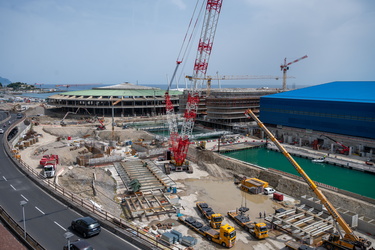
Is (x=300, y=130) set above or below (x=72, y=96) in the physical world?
below

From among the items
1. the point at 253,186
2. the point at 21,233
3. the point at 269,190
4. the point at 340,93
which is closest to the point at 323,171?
the point at 269,190

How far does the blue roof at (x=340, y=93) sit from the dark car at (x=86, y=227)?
59557 mm

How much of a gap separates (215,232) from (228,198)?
1107 centimetres

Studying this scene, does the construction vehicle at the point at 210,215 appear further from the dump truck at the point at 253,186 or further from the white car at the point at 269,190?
the white car at the point at 269,190

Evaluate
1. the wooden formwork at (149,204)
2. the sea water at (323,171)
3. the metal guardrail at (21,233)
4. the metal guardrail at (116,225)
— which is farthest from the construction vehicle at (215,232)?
the sea water at (323,171)

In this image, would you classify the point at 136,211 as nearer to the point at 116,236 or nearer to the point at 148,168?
the point at 116,236

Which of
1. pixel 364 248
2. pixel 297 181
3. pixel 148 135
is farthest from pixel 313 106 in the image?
pixel 364 248

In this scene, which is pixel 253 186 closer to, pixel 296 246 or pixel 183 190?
pixel 183 190

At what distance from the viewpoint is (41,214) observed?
22672 millimetres

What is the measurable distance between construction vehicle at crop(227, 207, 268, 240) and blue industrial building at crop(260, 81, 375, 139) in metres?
41.8

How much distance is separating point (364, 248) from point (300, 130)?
5092 centimetres

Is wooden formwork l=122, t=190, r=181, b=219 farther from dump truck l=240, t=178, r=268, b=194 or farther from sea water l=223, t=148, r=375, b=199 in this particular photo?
sea water l=223, t=148, r=375, b=199

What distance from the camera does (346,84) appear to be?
79.8 m

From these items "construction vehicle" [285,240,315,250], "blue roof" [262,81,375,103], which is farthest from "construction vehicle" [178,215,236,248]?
"blue roof" [262,81,375,103]
